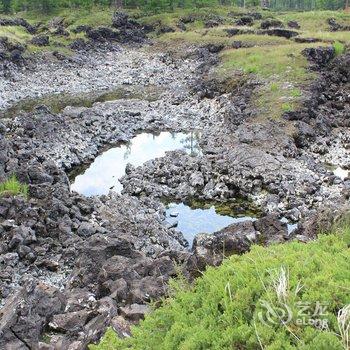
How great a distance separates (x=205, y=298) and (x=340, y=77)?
35.7 metres

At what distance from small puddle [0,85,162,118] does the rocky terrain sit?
1384mm

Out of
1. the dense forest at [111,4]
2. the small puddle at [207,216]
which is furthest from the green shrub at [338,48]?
the dense forest at [111,4]

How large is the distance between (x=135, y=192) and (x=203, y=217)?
4.10 metres

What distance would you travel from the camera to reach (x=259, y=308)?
7039 millimetres

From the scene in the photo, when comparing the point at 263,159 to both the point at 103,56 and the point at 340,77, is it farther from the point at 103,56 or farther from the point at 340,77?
the point at 103,56

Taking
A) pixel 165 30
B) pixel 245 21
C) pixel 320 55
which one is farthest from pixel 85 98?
pixel 245 21

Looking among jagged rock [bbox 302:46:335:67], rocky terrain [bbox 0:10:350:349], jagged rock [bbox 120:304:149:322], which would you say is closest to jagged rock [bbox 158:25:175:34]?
rocky terrain [bbox 0:10:350:349]

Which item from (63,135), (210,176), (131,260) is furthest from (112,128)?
(131,260)

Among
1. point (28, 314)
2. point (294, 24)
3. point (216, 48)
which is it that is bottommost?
point (28, 314)

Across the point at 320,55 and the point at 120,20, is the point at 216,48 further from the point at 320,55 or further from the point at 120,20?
the point at 120,20

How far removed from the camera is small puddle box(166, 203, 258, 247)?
71.5 feet

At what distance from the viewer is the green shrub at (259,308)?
256 inches

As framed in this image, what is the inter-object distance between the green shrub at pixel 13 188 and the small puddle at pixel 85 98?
68.1 ft

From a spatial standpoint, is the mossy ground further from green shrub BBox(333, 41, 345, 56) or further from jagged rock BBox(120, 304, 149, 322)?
jagged rock BBox(120, 304, 149, 322)
